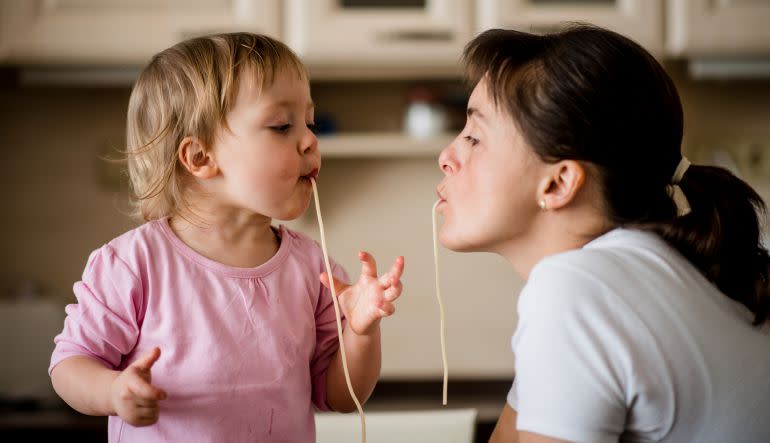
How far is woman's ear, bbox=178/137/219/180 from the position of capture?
3.34 feet

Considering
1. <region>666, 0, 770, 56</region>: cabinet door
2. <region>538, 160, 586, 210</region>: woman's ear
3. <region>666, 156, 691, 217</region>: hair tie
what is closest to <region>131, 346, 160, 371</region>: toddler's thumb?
<region>538, 160, 586, 210</region>: woman's ear

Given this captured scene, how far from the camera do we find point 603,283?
0.83m

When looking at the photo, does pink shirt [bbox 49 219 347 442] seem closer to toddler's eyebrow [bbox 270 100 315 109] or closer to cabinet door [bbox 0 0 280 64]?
toddler's eyebrow [bbox 270 100 315 109]

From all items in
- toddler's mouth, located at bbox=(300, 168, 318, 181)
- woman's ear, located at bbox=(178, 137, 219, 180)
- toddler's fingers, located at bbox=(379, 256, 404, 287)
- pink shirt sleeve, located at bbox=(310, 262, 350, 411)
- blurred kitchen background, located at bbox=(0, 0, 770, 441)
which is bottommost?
blurred kitchen background, located at bbox=(0, 0, 770, 441)

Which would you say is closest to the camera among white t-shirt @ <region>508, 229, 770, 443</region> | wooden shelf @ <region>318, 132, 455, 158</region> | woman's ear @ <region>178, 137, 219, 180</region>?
white t-shirt @ <region>508, 229, 770, 443</region>

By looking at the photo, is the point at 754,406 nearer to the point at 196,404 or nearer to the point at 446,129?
the point at 196,404

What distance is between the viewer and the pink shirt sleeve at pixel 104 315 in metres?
0.92

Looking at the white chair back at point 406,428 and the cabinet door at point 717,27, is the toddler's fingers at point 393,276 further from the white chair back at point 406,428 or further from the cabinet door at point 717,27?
the cabinet door at point 717,27

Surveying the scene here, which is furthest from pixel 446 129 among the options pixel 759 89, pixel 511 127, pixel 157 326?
pixel 157 326

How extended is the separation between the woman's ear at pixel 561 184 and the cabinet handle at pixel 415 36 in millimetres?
1145

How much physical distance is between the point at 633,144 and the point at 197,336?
1.80 ft

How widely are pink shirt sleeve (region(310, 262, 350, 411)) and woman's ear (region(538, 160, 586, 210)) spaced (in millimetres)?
306

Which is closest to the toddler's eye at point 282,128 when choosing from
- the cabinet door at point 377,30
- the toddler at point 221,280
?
the toddler at point 221,280

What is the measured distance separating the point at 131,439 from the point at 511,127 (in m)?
0.58
